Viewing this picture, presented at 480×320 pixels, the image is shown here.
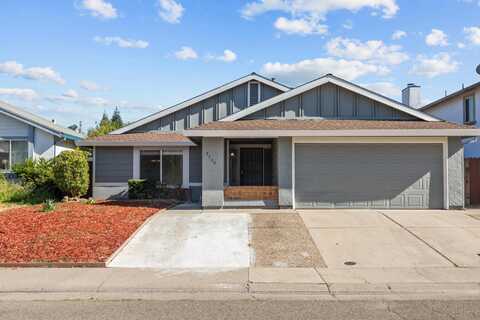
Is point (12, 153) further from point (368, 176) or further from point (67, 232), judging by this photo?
point (368, 176)

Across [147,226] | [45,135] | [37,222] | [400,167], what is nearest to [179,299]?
[147,226]

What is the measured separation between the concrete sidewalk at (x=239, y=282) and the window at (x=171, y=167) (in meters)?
9.46

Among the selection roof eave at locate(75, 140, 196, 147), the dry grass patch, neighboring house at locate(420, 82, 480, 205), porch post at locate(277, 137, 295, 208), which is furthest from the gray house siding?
roof eave at locate(75, 140, 196, 147)

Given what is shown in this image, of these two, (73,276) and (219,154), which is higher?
(219,154)

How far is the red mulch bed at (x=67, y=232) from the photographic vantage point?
7.96m

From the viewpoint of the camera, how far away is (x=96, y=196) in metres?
16.6

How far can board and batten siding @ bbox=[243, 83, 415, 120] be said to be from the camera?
14.8 m

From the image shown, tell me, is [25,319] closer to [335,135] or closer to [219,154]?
[219,154]

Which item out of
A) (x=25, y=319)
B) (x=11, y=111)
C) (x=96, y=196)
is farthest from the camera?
(x=11, y=111)

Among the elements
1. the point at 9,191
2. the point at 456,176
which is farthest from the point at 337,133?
the point at 9,191

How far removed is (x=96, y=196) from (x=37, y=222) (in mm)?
5846

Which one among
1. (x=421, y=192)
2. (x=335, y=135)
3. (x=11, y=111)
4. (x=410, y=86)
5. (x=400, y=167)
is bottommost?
(x=421, y=192)

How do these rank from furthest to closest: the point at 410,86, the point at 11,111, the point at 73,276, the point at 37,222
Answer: the point at 410,86 → the point at 11,111 → the point at 37,222 → the point at 73,276

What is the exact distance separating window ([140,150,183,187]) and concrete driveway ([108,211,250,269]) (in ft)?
15.8
